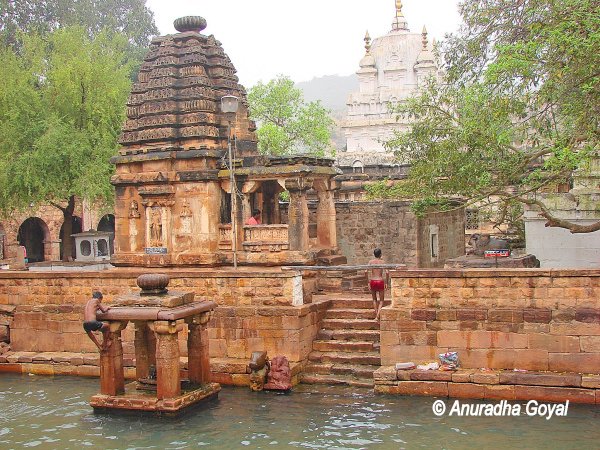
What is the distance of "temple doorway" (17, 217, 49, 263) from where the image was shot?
37656 millimetres

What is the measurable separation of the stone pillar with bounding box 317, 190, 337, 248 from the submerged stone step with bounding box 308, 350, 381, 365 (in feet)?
16.8

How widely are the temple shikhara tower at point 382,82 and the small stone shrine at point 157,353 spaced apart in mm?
43814

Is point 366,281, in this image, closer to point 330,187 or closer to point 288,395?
point 330,187

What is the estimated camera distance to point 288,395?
1234cm

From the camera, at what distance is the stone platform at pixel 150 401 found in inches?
437

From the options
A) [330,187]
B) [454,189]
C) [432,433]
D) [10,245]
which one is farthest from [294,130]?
[432,433]

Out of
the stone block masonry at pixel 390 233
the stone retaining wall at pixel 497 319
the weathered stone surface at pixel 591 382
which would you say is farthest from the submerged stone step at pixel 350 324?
the stone block masonry at pixel 390 233

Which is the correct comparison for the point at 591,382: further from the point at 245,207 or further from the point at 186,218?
the point at 186,218

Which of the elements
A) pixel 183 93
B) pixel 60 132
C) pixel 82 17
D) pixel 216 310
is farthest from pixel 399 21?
pixel 216 310

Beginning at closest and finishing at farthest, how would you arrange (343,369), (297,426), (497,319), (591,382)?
(297,426) → (591,382) → (497,319) → (343,369)

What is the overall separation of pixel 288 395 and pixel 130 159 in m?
8.43

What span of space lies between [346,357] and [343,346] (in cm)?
38

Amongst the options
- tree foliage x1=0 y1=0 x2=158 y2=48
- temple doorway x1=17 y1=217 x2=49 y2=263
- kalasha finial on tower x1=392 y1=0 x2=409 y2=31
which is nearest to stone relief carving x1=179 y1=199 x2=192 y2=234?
temple doorway x1=17 y1=217 x2=49 y2=263

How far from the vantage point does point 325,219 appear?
1830cm
